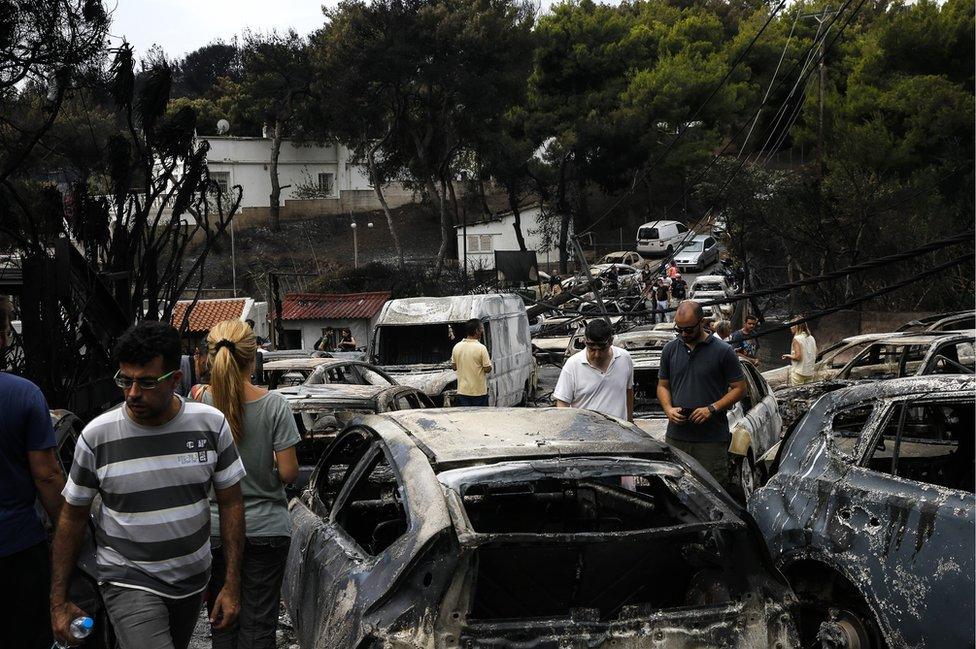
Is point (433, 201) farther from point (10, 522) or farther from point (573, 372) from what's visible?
point (10, 522)

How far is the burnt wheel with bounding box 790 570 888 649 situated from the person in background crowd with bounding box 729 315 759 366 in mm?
5157

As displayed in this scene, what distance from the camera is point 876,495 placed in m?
4.71

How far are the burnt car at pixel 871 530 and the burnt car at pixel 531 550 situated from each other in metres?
0.74

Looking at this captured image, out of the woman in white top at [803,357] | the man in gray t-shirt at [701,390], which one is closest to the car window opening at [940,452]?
the man in gray t-shirt at [701,390]

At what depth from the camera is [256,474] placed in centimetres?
441

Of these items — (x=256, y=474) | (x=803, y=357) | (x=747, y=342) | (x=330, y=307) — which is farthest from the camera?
(x=330, y=307)

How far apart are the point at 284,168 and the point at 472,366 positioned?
45904 mm

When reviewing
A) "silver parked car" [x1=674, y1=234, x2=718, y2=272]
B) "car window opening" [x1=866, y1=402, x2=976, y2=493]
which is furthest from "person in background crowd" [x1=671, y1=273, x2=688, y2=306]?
"car window opening" [x1=866, y1=402, x2=976, y2=493]

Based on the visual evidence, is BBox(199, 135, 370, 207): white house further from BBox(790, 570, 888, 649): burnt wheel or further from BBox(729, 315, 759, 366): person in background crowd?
BBox(790, 570, 888, 649): burnt wheel

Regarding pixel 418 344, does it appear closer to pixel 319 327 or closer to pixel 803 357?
pixel 803 357

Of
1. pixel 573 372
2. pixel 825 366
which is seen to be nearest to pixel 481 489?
pixel 573 372

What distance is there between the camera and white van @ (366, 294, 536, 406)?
1602 cm

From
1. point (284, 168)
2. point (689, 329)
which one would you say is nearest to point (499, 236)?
point (284, 168)

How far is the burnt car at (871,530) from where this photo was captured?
4215 millimetres
